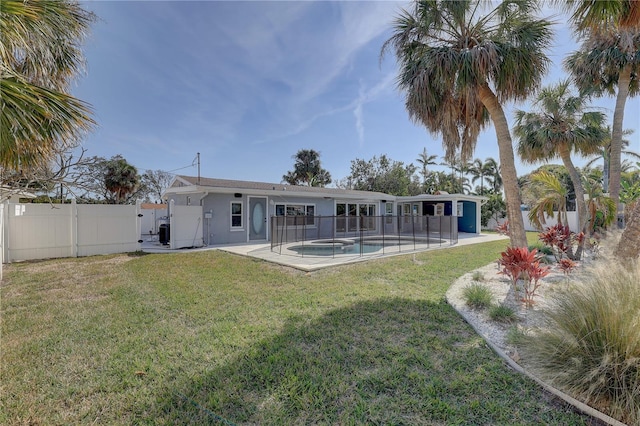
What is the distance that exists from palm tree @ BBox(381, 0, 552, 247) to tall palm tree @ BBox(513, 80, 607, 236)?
16.5ft

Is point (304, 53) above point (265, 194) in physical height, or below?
above

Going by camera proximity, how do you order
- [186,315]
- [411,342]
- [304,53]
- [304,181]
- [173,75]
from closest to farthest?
[411,342] → [186,315] → [304,53] → [173,75] → [304,181]

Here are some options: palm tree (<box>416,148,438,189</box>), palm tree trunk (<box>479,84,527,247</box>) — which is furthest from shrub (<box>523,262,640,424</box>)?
palm tree (<box>416,148,438,189</box>)

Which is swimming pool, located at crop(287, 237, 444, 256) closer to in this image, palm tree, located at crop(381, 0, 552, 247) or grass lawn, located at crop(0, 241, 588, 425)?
grass lawn, located at crop(0, 241, 588, 425)

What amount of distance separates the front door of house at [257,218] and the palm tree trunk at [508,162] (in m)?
10.6

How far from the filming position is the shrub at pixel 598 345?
214 centimetres

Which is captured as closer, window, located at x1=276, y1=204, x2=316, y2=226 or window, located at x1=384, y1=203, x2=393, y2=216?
window, located at x1=276, y1=204, x2=316, y2=226

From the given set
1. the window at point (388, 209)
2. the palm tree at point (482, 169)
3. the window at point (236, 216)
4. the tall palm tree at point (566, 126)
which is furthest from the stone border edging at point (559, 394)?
the palm tree at point (482, 169)

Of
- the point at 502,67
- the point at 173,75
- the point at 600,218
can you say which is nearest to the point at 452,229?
the point at 600,218

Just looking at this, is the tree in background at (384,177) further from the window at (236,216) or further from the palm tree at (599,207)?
the palm tree at (599,207)

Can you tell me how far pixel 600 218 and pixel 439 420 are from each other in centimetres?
1115

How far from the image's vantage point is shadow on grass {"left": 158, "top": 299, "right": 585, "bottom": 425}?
2.20 meters

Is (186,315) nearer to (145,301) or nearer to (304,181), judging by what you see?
(145,301)

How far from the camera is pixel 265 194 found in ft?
45.9
